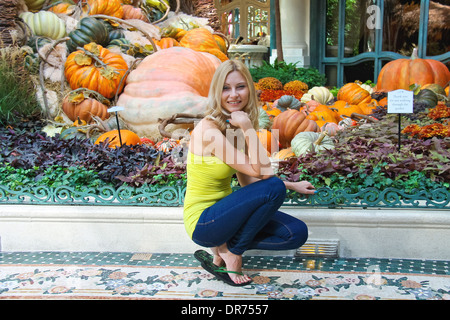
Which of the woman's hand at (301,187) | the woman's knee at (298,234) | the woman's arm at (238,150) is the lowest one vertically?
the woman's knee at (298,234)

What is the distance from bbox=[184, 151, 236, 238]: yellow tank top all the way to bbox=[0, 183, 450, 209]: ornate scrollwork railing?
1.68 feet

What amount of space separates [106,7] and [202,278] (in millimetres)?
4212

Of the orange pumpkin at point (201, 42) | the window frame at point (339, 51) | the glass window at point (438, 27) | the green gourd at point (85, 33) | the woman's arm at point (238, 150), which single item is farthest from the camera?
the window frame at point (339, 51)

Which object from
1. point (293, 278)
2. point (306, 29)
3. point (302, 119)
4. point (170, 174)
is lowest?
point (293, 278)

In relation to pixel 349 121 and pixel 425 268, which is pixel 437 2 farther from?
pixel 425 268

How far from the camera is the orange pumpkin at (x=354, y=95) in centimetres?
546

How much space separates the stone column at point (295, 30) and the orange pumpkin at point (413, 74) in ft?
8.52

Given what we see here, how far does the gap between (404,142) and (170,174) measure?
1.73 m

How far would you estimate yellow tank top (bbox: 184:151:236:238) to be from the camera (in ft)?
8.02

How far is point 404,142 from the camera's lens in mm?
Result: 3432

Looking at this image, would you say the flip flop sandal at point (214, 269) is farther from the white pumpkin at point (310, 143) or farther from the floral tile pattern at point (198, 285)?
the white pumpkin at point (310, 143)

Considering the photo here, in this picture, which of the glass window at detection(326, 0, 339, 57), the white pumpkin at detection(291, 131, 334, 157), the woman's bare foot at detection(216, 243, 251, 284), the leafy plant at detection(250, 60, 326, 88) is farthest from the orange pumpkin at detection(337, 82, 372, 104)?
the woman's bare foot at detection(216, 243, 251, 284)

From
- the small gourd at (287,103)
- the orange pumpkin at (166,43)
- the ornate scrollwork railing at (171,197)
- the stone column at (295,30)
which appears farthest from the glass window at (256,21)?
the ornate scrollwork railing at (171,197)

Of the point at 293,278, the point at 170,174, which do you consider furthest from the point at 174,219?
the point at 293,278
